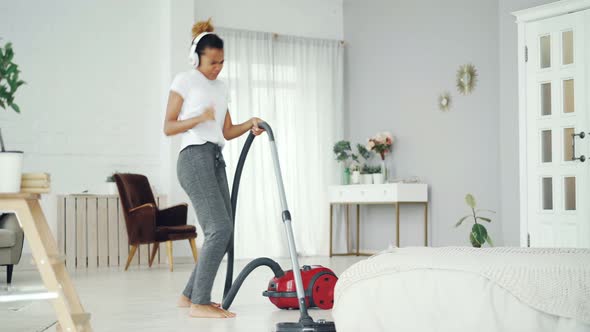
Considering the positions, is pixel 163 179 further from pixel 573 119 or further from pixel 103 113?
pixel 573 119

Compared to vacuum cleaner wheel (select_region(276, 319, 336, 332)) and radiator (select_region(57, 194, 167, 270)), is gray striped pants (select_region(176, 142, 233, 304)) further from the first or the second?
radiator (select_region(57, 194, 167, 270))

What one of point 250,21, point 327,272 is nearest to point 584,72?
point 327,272

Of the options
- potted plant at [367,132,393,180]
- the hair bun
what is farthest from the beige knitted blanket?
potted plant at [367,132,393,180]

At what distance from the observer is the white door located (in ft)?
21.0

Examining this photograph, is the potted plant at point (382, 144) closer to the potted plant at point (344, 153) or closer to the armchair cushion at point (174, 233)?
the potted plant at point (344, 153)

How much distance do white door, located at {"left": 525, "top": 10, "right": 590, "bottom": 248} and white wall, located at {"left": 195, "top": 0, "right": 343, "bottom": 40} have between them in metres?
3.19

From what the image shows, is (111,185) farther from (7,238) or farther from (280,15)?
(280,15)

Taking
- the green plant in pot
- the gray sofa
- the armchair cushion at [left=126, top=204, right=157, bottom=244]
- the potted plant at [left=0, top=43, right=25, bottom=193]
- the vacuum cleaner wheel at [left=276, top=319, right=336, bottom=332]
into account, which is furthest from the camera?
the green plant in pot

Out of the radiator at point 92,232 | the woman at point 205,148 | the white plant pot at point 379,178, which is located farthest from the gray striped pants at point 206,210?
the white plant pot at point 379,178

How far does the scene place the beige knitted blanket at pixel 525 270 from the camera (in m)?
2.49

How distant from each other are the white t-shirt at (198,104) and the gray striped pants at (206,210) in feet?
0.16

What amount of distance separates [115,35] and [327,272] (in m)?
5.08

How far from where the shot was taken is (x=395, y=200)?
26.6ft

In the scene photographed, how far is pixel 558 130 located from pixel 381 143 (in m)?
2.32
